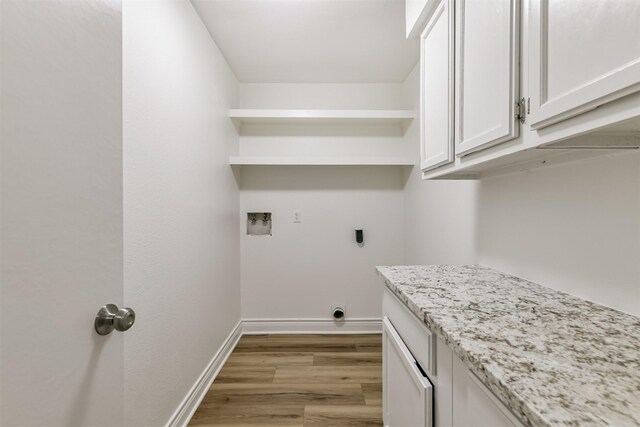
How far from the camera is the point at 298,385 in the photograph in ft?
6.50

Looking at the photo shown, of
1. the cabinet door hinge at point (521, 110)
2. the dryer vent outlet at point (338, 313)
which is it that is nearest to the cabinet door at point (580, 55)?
the cabinet door hinge at point (521, 110)

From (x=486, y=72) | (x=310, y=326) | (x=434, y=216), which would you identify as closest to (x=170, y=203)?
(x=486, y=72)

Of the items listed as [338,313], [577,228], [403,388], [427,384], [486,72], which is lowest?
[338,313]

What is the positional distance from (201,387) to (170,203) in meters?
1.21

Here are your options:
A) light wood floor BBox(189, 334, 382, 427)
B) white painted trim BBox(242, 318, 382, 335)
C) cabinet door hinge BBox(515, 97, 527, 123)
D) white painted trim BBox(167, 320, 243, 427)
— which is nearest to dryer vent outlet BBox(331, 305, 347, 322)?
white painted trim BBox(242, 318, 382, 335)

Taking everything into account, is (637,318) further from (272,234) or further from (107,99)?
(272,234)

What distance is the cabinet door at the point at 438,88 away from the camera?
46.7 inches

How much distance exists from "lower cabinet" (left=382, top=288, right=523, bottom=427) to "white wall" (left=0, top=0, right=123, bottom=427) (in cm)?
83

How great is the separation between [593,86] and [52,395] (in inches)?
46.2

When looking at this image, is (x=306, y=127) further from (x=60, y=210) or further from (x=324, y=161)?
(x=60, y=210)

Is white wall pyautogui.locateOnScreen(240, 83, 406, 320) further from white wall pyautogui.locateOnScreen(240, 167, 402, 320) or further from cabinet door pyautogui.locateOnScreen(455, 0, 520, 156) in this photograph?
cabinet door pyautogui.locateOnScreen(455, 0, 520, 156)

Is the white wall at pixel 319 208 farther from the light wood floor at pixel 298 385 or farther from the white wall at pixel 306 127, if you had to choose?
the light wood floor at pixel 298 385

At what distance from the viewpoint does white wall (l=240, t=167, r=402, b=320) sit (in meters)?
2.83

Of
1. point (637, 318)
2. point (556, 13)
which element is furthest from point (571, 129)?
point (637, 318)
